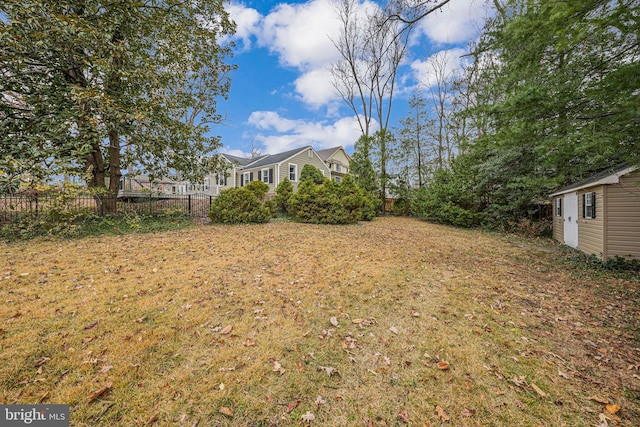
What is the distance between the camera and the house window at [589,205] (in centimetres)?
735

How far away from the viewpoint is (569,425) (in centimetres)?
201

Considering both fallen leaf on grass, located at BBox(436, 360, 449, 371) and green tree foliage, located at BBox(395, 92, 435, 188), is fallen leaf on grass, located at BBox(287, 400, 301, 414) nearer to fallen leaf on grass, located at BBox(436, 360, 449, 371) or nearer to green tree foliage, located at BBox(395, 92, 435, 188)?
fallen leaf on grass, located at BBox(436, 360, 449, 371)

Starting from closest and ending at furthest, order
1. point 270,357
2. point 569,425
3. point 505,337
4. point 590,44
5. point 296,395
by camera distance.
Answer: point 569,425 < point 296,395 < point 270,357 < point 505,337 < point 590,44

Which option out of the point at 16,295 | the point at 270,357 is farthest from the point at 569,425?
the point at 16,295

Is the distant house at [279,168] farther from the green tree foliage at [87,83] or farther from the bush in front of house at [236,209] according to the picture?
the green tree foliage at [87,83]

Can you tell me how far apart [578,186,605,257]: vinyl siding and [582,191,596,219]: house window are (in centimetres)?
10

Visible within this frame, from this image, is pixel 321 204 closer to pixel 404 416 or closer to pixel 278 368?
pixel 278 368

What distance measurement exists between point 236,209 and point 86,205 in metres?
5.40

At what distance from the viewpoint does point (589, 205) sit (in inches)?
297

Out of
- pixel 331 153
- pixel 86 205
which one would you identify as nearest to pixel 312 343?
pixel 86 205

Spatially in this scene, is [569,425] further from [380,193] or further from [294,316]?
[380,193]

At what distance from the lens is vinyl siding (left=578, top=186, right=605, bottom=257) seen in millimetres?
6850

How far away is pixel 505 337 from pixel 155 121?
1130 centimetres

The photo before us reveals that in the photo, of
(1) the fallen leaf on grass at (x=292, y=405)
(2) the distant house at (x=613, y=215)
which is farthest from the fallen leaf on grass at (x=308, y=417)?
(2) the distant house at (x=613, y=215)
